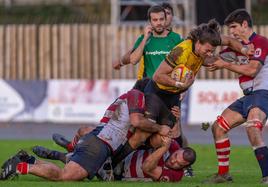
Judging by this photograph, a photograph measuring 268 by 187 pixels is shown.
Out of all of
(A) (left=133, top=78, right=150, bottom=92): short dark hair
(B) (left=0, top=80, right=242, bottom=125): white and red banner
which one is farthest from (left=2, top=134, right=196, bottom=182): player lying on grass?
(B) (left=0, top=80, right=242, bottom=125): white and red banner

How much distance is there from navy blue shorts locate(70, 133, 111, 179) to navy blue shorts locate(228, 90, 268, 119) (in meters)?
1.91

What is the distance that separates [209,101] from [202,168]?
465 inches

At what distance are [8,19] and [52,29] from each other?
4.55 meters

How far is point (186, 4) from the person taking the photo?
32875 mm

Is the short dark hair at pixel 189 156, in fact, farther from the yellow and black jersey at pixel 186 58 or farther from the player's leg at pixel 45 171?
the player's leg at pixel 45 171

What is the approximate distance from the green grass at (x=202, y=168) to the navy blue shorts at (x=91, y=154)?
0.21 m

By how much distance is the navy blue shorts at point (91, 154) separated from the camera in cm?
1355

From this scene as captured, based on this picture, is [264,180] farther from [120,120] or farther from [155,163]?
[120,120]

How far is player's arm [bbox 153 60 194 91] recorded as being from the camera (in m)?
13.7

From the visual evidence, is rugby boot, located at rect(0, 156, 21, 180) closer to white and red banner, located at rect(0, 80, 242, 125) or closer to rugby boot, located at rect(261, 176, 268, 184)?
rugby boot, located at rect(261, 176, 268, 184)

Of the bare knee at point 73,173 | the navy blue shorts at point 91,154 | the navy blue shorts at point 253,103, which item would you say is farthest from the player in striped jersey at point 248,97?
the bare knee at point 73,173

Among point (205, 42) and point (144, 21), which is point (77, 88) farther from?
point (205, 42)

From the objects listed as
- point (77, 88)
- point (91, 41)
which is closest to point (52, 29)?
point (91, 41)

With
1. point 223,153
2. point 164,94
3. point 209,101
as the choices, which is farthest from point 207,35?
point 209,101
